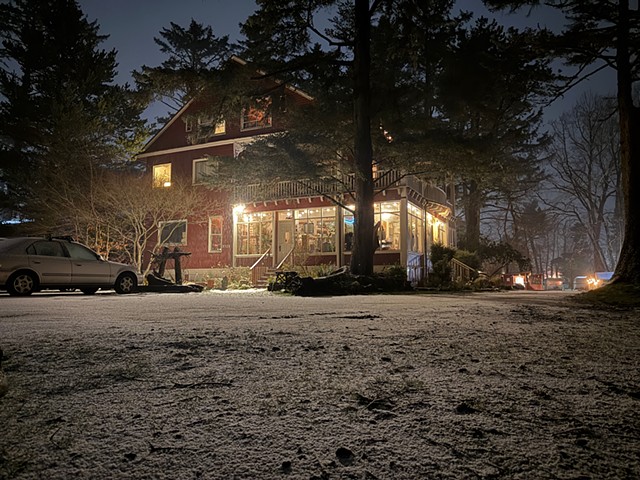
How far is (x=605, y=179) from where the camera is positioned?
97.9 feet

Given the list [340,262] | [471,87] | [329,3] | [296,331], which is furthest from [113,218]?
[296,331]

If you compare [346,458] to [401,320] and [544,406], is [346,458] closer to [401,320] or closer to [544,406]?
[544,406]

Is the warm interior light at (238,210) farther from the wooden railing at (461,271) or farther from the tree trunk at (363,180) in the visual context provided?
the wooden railing at (461,271)

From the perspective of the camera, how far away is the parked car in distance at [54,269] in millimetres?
10477

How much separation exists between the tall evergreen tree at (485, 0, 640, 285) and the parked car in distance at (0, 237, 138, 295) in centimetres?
1308

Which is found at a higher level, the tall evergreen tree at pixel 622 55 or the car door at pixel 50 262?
the tall evergreen tree at pixel 622 55

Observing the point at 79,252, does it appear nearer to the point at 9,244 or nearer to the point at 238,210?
the point at 9,244

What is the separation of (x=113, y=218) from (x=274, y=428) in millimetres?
20701

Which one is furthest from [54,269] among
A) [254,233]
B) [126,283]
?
[254,233]

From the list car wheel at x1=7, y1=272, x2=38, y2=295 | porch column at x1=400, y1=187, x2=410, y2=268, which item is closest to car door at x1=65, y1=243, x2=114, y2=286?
car wheel at x1=7, y1=272, x2=38, y2=295

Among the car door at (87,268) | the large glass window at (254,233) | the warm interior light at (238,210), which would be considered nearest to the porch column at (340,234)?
the large glass window at (254,233)

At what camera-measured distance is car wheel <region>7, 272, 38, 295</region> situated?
10477 millimetres

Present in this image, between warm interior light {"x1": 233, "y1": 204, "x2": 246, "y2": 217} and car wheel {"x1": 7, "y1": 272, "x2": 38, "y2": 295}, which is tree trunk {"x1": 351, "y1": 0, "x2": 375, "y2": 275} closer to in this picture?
car wheel {"x1": 7, "y1": 272, "x2": 38, "y2": 295}

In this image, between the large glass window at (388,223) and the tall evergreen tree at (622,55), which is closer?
the tall evergreen tree at (622,55)
